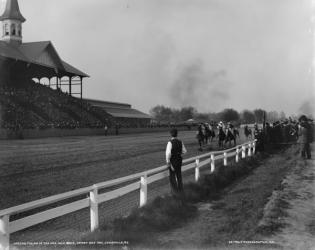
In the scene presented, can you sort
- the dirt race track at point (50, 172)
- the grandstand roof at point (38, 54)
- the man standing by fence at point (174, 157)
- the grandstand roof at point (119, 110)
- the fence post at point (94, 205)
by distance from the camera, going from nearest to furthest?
the fence post at point (94, 205) → the man standing by fence at point (174, 157) → the dirt race track at point (50, 172) → the grandstand roof at point (38, 54) → the grandstand roof at point (119, 110)

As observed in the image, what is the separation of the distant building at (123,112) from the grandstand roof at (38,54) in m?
19.4

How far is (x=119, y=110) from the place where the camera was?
2613 inches

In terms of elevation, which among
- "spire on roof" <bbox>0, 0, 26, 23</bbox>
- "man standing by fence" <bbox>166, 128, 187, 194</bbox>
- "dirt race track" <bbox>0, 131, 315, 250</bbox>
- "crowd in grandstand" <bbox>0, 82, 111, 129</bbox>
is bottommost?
"dirt race track" <bbox>0, 131, 315, 250</bbox>

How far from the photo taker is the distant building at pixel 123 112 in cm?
6166

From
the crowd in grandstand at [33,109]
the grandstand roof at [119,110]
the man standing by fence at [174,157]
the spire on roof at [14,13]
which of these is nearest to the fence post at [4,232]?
the man standing by fence at [174,157]

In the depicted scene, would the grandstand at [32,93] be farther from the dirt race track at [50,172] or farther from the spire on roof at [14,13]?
the dirt race track at [50,172]

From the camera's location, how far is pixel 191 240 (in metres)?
5.46

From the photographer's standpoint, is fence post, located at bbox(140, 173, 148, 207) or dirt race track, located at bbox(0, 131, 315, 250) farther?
fence post, located at bbox(140, 173, 148, 207)

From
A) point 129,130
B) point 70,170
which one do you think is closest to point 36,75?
point 129,130

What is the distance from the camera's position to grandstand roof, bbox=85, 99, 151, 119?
6194cm

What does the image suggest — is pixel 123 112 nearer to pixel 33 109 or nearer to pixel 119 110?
pixel 119 110

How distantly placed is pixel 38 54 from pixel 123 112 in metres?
33.8

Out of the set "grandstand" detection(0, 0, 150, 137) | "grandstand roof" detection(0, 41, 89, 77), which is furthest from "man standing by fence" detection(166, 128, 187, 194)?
"grandstand roof" detection(0, 41, 89, 77)

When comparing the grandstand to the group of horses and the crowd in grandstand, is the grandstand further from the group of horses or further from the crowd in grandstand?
the group of horses
